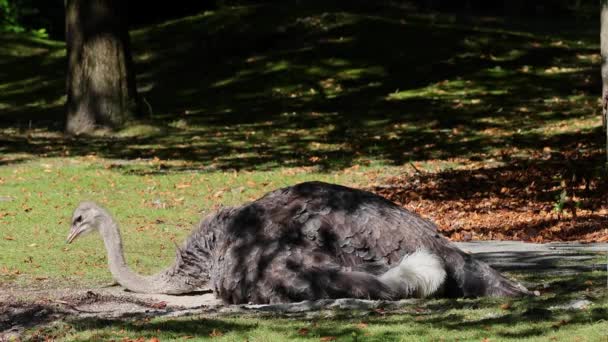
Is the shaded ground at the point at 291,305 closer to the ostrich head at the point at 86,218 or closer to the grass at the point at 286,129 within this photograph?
the grass at the point at 286,129

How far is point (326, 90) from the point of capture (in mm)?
26359

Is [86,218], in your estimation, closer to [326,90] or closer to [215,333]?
[215,333]

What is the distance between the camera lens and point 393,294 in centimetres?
828

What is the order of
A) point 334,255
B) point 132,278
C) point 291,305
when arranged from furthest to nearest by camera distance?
point 132,278 → point 334,255 → point 291,305

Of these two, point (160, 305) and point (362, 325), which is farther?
point (160, 305)

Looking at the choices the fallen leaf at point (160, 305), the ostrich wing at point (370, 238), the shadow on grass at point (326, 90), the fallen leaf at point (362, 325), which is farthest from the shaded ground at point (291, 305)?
the shadow on grass at point (326, 90)

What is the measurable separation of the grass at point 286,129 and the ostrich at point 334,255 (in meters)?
0.49

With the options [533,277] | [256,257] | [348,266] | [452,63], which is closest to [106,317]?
[256,257]

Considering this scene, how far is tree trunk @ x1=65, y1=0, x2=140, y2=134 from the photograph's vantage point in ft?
70.7

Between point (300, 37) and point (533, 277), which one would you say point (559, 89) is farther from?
point (533, 277)

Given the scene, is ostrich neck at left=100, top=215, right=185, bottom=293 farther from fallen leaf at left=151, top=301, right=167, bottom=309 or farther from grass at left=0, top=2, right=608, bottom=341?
grass at left=0, top=2, right=608, bottom=341

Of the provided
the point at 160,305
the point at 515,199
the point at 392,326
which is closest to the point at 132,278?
the point at 160,305

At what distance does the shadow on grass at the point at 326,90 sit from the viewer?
2061 cm

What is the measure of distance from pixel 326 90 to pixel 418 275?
1830 cm
